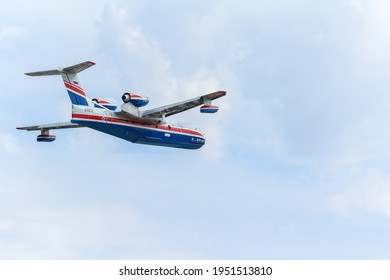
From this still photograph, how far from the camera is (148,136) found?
199 ft

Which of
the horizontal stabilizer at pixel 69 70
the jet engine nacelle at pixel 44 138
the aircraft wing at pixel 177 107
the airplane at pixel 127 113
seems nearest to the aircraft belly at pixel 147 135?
the airplane at pixel 127 113

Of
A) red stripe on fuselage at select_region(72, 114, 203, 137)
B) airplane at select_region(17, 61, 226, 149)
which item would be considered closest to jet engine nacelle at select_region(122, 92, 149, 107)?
airplane at select_region(17, 61, 226, 149)

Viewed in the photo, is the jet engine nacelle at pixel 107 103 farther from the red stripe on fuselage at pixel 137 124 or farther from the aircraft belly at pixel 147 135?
the red stripe on fuselage at pixel 137 124

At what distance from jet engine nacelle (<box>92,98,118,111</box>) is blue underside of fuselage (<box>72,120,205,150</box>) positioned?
3.78 meters

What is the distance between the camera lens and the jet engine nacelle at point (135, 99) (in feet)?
190

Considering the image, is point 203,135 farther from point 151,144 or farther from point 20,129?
point 20,129

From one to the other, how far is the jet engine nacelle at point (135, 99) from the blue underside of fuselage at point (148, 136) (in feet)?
6.83

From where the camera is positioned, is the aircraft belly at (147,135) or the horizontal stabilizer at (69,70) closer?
the horizontal stabilizer at (69,70)

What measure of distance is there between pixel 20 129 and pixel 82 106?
11667 mm

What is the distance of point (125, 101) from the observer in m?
58.1

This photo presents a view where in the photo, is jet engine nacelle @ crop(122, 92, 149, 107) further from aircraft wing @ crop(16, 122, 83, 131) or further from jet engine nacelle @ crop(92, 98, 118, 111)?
aircraft wing @ crop(16, 122, 83, 131)

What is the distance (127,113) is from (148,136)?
11.1 feet

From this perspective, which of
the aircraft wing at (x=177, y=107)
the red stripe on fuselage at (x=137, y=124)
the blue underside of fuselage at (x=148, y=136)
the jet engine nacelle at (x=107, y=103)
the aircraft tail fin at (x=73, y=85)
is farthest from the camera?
the jet engine nacelle at (x=107, y=103)
